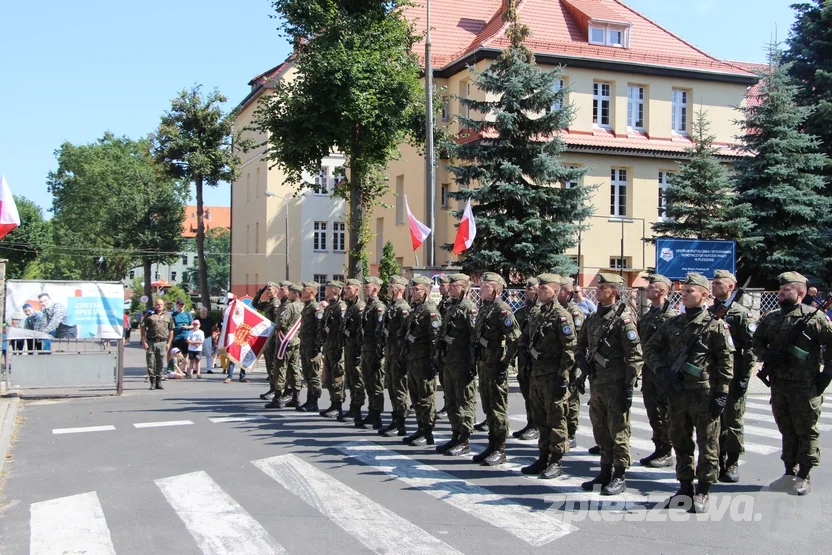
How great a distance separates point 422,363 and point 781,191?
19.3 metres

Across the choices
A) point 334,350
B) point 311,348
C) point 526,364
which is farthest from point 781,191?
point 526,364

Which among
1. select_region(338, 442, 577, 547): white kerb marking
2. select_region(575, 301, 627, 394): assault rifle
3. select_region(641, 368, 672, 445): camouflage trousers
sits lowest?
select_region(338, 442, 577, 547): white kerb marking

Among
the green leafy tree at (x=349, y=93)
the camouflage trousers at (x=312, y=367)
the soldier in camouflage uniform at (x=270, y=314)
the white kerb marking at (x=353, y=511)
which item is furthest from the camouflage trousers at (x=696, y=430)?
the green leafy tree at (x=349, y=93)

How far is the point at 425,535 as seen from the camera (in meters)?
6.35

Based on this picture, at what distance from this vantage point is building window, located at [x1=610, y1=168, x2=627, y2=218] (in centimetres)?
3522

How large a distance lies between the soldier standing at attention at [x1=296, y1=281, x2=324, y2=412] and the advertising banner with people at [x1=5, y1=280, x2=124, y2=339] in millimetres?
4247

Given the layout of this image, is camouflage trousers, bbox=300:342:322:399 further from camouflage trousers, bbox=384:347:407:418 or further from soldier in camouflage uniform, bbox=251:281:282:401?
camouflage trousers, bbox=384:347:407:418

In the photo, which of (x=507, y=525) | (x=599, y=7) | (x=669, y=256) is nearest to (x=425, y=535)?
(x=507, y=525)

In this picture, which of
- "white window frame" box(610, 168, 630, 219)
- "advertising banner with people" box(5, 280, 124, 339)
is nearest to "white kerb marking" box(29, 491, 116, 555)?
"advertising banner with people" box(5, 280, 124, 339)

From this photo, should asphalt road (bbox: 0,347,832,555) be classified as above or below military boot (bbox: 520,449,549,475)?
below

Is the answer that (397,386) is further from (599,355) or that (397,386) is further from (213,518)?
(213,518)

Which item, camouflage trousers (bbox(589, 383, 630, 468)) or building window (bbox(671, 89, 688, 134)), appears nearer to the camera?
camouflage trousers (bbox(589, 383, 630, 468))

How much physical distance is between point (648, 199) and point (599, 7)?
30.4ft

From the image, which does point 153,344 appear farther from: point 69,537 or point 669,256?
point 669,256
